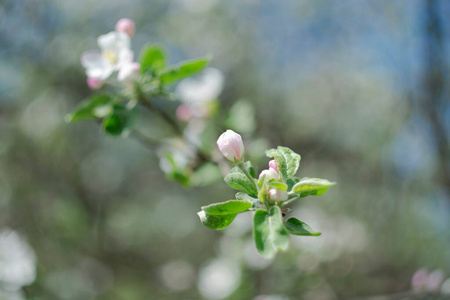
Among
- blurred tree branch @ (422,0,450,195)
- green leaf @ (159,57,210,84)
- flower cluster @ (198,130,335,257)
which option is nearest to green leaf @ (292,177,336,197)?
flower cluster @ (198,130,335,257)

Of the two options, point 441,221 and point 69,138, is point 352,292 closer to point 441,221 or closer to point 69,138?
point 441,221

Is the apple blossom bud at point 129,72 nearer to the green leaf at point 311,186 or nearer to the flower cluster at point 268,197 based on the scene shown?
the flower cluster at point 268,197

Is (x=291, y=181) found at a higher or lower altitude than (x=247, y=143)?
lower

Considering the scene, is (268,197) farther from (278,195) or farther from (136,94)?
(136,94)

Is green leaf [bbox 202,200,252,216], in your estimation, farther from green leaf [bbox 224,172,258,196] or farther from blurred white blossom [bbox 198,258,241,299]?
blurred white blossom [bbox 198,258,241,299]

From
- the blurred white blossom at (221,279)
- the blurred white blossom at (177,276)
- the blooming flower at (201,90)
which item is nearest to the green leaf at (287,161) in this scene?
the blooming flower at (201,90)

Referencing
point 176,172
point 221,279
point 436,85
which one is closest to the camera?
point 176,172

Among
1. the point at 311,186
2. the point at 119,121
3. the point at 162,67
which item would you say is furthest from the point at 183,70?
the point at 311,186
